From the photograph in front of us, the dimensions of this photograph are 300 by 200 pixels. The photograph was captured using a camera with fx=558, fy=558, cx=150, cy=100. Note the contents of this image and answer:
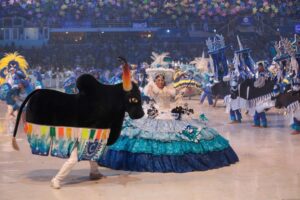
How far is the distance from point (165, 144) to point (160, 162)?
24cm

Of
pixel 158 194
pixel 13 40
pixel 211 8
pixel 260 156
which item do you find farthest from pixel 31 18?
pixel 158 194

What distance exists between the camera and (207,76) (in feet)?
61.1

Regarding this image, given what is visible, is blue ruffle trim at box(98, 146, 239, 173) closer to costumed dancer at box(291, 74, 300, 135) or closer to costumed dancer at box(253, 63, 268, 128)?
costumed dancer at box(291, 74, 300, 135)

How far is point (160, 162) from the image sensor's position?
7.29 m

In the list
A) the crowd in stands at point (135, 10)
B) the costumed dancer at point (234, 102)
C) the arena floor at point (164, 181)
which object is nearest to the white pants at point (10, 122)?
the arena floor at point (164, 181)

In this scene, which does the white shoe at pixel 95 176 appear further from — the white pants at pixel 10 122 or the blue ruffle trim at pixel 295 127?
the blue ruffle trim at pixel 295 127

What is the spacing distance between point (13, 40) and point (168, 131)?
24.0 meters

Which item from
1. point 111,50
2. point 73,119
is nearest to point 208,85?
point 73,119

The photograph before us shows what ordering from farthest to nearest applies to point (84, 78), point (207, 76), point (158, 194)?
1. point (207, 76)
2. point (84, 78)
3. point (158, 194)

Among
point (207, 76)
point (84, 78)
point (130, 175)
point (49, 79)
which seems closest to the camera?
point (84, 78)

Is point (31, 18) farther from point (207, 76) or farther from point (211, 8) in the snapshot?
point (207, 76)

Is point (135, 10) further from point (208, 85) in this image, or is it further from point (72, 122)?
point (72, 122)

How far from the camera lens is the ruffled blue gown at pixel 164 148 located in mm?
7301

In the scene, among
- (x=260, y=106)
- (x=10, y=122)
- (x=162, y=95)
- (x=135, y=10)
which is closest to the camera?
(x=162, y=95)
